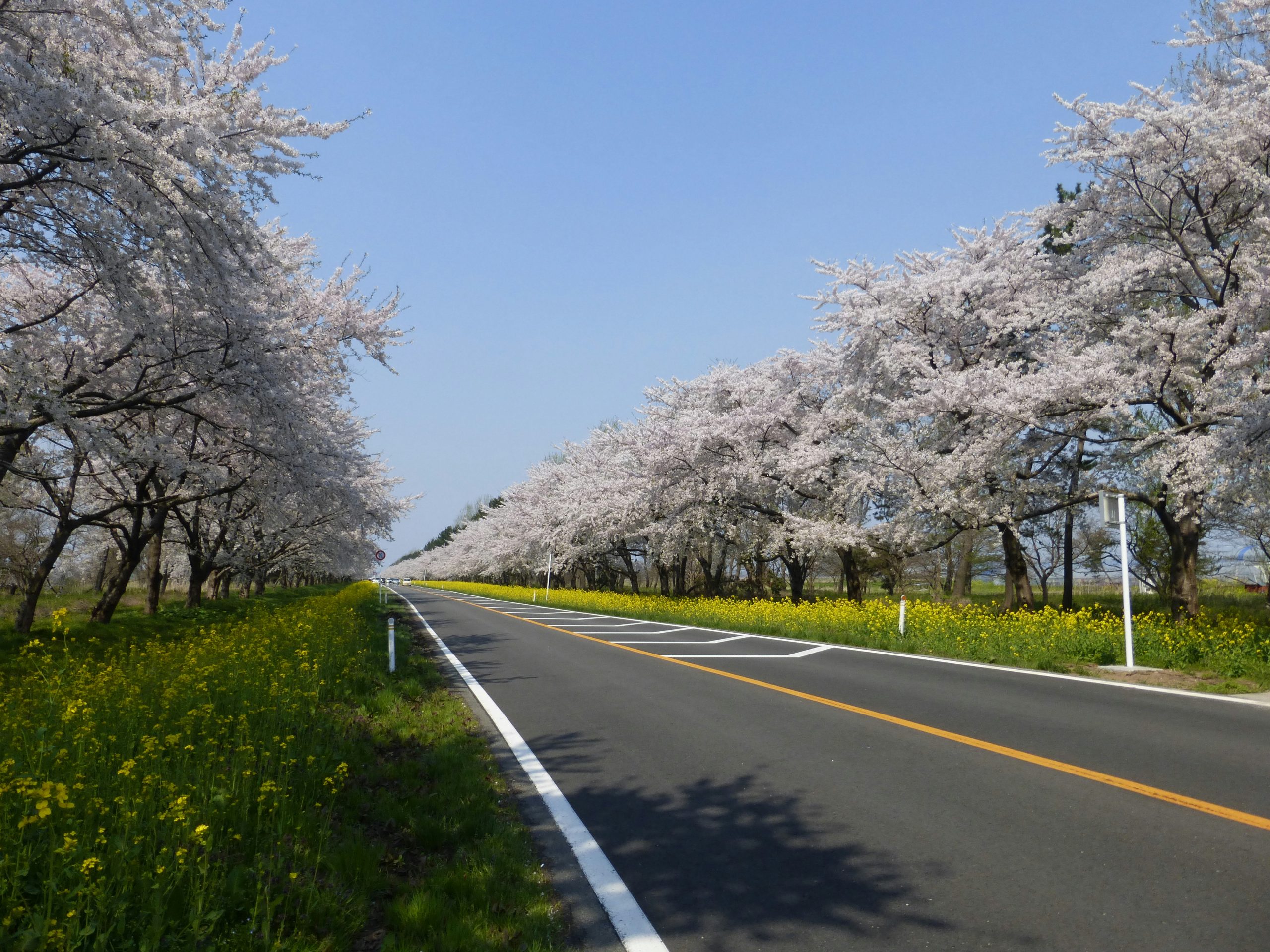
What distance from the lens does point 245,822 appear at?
13.5 feet

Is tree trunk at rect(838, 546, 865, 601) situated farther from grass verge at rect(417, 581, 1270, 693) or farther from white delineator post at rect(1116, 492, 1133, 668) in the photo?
white delineator post at rect(1116, 492, 1133, 668)

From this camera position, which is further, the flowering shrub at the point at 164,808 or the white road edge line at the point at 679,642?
the white road edge line at the point at 679,642

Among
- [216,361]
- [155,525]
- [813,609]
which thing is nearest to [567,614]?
[813,609]

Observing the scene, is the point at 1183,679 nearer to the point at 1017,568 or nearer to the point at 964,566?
the point at 1017,568

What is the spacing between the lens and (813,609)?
1956 cm

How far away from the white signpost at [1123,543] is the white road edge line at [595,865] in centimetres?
886

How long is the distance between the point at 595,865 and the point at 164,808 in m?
2.35

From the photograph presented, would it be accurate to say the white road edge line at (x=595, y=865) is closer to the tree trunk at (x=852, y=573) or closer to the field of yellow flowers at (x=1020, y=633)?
the field of yellow flowers at (x=1020, y=633)

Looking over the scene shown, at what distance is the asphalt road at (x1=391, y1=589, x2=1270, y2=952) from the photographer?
3.44 m

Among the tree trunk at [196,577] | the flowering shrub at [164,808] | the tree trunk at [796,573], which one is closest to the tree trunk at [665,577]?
the tree trunk at [796,573]

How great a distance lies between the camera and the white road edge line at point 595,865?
135 inches

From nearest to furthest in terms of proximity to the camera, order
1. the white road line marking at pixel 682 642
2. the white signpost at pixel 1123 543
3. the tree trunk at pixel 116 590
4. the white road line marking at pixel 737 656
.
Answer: the white signpost at pixel 1123 543
the white road line marking at pixel 737 656
the white road line marking at pixel 682 642
the tree trunk at pixel 116 590

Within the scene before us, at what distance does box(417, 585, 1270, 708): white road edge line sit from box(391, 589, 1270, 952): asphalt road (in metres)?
0.21

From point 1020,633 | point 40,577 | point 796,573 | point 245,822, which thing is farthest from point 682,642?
point 796,573
